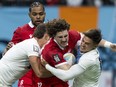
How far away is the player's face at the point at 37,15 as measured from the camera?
9.64 metres

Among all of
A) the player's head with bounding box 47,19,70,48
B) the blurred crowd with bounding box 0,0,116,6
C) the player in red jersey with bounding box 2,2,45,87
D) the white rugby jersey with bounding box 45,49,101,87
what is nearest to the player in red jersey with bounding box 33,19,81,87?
the player's head with bounding box 47,19,70,48

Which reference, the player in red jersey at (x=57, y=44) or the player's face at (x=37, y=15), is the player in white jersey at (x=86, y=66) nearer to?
the player in red jersey at (x=57, y=44)

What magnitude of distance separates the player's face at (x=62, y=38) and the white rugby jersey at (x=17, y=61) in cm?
46

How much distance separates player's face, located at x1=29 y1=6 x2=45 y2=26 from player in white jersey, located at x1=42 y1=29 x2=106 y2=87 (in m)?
1.39

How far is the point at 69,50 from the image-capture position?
29.1 ft

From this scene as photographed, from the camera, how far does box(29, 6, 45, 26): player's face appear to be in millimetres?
9641

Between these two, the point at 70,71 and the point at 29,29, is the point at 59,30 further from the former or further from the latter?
the point at 29,29

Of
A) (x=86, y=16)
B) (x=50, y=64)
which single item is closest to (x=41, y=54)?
(x=50, y=64)

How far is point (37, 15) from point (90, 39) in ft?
5.27

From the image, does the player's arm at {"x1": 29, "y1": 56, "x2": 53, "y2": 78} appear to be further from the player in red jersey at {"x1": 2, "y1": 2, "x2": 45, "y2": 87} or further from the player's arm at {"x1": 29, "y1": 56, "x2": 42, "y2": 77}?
the player in red jersey at {"x1": 2, "y1": 2, "x2": 45, "y2": 87}

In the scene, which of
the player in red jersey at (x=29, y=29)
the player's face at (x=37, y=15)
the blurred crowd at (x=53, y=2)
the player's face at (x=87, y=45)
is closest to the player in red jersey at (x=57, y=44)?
the player's face at (x=87, y=45)

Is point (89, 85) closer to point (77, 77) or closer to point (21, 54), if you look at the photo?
point (77, 77)

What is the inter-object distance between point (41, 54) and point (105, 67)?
7917 millimetres

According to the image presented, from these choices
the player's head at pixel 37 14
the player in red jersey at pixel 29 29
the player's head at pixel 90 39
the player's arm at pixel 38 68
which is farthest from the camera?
the player's head at pixel 37 14
